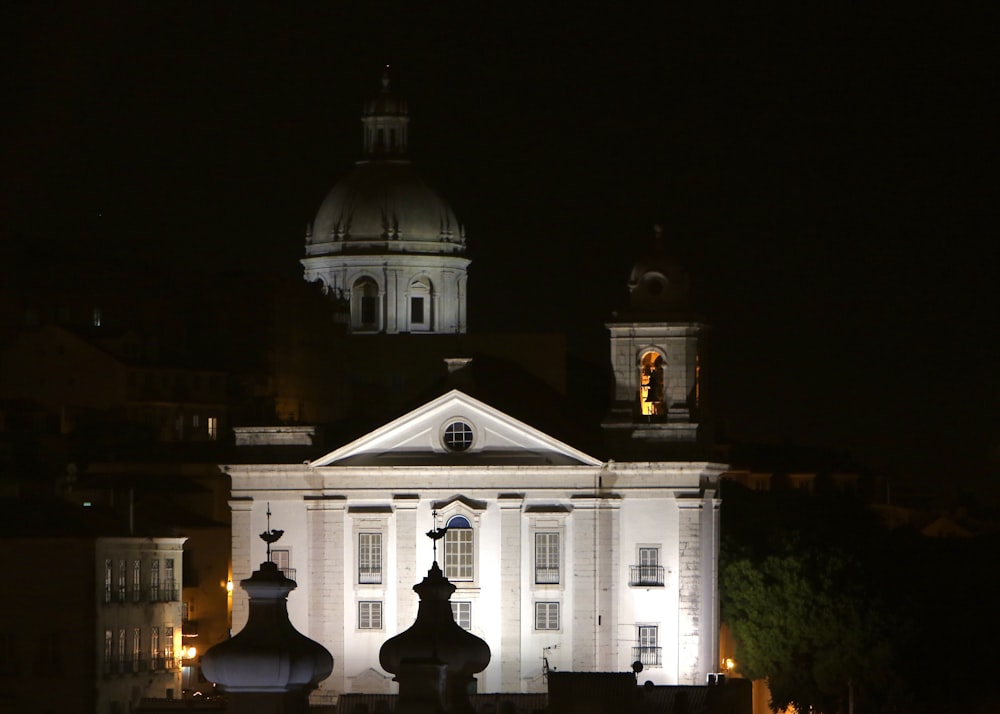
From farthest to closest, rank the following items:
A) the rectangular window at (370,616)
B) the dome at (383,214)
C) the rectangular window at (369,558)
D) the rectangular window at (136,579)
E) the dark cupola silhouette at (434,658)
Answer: the dome at (383,214) < the rectangular window at (369,558) < the rectangular window at (136,579) < the rectangular window at (370,616) < the dark cupola silhouette at (434,658)

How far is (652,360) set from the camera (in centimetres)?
8475

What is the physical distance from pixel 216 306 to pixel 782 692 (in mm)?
52453

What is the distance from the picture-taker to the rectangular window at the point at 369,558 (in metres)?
83.9

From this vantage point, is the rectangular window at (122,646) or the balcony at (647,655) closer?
the rectangular window at (122,646)

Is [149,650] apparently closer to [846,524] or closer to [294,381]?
[846,524]

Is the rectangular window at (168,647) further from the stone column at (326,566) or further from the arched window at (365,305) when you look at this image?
the arched window at (365,305)

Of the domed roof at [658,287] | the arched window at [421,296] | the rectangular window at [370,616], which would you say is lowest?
the rectangular window at [370,616]

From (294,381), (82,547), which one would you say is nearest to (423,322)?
(294,381)

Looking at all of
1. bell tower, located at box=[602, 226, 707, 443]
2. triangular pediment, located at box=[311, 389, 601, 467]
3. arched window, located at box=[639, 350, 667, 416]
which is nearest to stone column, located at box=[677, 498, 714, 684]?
bell tower, located at box=[602, 226, 707, 443]

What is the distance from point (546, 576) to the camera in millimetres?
83312

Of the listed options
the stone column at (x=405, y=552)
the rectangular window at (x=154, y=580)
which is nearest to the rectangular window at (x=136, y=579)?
the rectangular window at (x=154, y=580)

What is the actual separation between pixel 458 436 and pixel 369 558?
169 inches

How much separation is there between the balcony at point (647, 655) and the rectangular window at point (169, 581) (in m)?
13.7

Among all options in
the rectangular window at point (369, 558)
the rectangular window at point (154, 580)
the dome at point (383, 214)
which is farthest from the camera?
the dome at point (383, 214)
